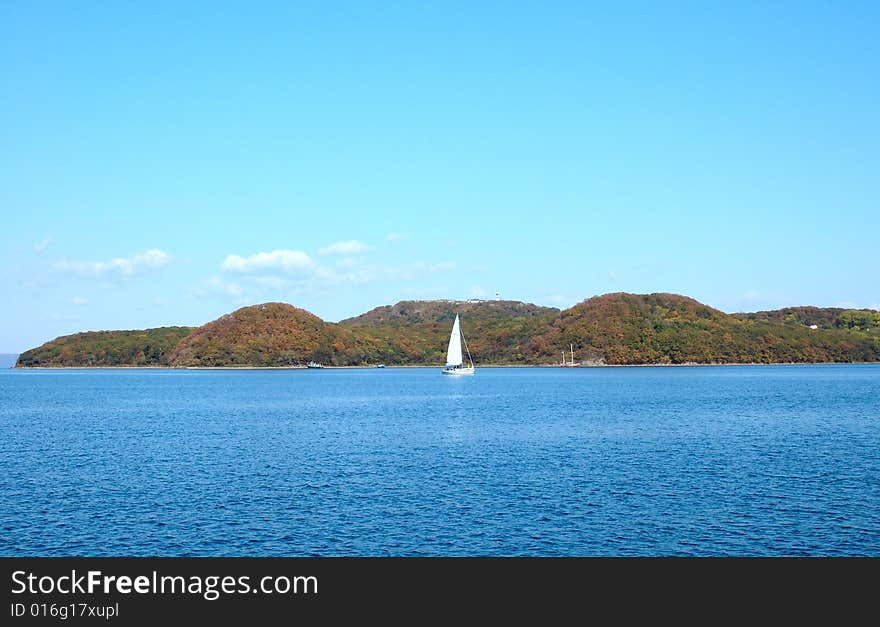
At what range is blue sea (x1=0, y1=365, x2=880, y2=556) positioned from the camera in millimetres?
31516

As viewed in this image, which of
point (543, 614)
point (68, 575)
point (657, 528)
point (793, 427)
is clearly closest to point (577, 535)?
point (657, 528)

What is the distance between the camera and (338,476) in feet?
156

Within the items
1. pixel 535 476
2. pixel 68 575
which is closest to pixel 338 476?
pixel 535 476

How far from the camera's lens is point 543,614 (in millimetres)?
20531

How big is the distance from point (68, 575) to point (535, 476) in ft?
95.4

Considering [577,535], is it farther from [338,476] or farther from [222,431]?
[222,431]

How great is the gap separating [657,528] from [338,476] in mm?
20682

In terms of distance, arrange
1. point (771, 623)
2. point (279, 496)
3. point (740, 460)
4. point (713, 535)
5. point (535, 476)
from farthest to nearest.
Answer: point (740, 460) → point (535, 476) → point (279, 496) → point (713, 535) → point (771, 623)

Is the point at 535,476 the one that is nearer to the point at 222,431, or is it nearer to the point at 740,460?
the point at 740,460

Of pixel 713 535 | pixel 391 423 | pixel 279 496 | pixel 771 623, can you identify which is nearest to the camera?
pixel 771 623

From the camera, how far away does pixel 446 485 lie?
43.9 m

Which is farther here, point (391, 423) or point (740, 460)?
point (391, 423)

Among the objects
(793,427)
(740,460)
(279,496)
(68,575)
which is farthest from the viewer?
(793,427)

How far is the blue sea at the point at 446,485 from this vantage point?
31.5 meters
